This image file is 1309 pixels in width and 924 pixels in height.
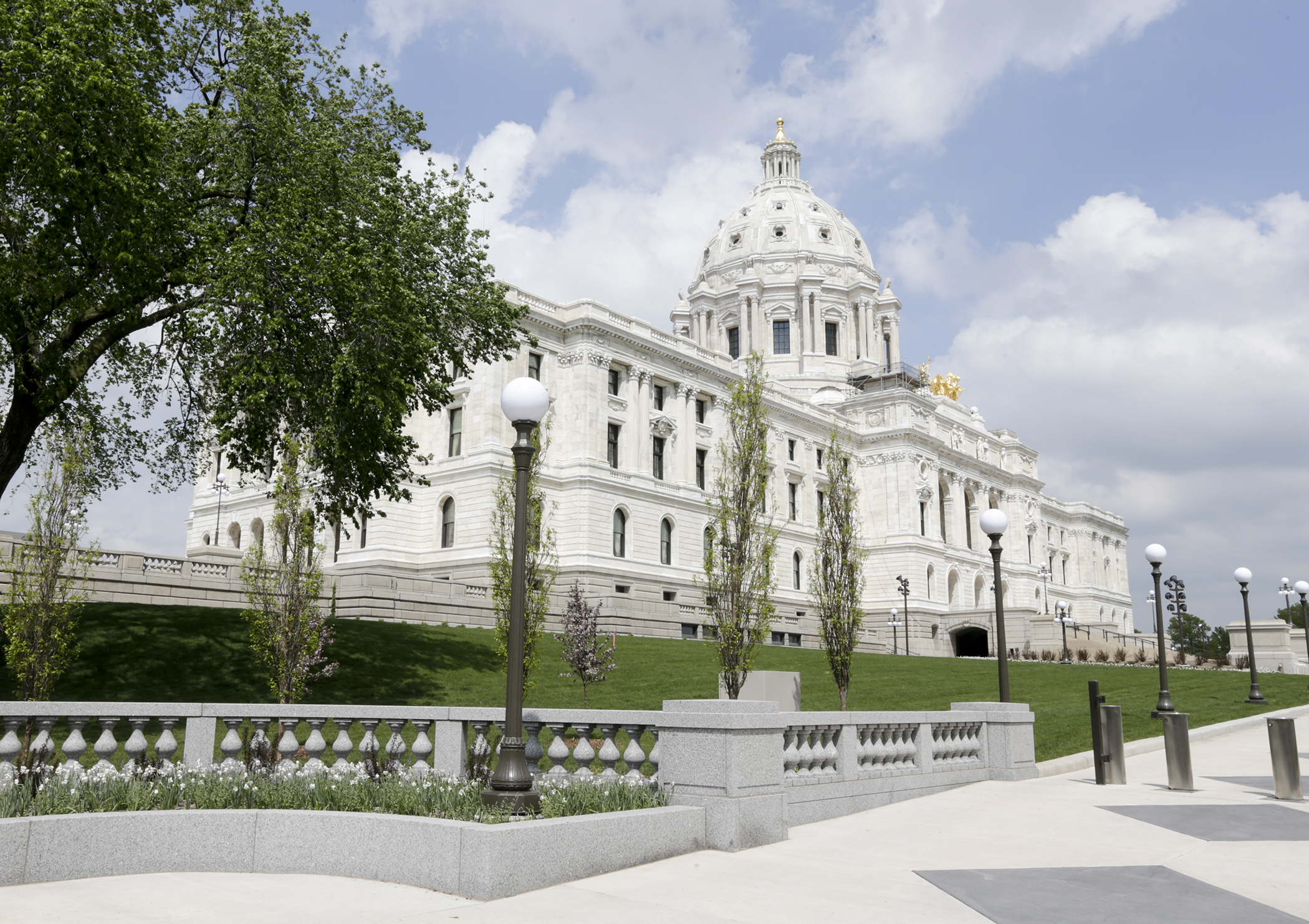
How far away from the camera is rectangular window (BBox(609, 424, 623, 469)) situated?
194ft

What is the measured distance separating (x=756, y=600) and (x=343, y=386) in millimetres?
10504

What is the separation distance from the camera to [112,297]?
64.0 ft

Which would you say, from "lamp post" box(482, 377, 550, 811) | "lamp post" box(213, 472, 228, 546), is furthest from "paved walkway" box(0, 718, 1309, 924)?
"lamp post" box(213, 472, 228, 546)

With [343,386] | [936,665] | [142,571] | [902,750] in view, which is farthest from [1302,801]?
[142,571]

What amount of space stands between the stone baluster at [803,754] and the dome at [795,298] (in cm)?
7937

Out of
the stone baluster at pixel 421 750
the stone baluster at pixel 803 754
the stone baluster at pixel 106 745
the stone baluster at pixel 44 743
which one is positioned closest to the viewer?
the stone baluster at pixel 44 743

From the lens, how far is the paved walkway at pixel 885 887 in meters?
7.17

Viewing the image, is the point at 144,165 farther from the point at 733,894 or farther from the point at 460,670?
the point at 733,894

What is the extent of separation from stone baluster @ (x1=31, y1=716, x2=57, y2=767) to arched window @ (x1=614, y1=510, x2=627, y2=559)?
1857 inches

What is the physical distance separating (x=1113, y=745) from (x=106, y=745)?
1322cm

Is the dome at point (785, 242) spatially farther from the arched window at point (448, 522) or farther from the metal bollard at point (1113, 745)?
the metal bollard at point (1113, 745)

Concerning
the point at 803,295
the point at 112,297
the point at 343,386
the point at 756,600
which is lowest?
the point at 756,600

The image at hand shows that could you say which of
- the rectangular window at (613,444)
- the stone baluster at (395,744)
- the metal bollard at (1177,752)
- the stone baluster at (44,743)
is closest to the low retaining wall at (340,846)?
the stone baluster at (44,743)

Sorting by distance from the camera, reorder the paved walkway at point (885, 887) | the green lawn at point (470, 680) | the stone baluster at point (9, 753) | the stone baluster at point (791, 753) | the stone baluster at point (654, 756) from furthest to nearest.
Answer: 1. the green lawn at point (470, 680)
2. the stone baluster at point (791, 753)
3. the stone baluster at point (654, 756)
4. the stone baluster at point (9, 753)
5. the paved walkway at point (885, 887)
